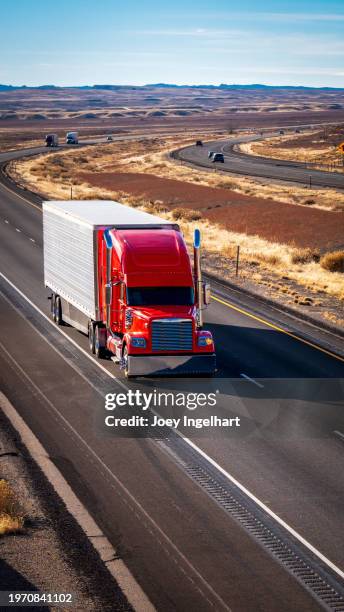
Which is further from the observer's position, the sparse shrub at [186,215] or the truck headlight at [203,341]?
the sparse shrub at [186,215]

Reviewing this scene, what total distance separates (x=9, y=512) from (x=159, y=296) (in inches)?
369

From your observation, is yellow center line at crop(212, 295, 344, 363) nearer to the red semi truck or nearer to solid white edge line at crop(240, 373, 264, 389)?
solid white edge line at crop(240, 373, 264, 389)

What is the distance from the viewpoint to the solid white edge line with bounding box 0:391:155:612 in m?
11.8

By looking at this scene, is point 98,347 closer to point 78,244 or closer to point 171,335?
point 171,335

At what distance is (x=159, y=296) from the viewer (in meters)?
22.3

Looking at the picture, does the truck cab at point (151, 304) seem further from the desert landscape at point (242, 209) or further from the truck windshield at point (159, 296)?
the desert landscape at point (242, 209)

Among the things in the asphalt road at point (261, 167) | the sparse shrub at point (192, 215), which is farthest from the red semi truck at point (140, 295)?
the asphalt road at point (261, 167)

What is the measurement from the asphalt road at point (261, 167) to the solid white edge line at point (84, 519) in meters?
63.2

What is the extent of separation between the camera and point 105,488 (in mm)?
15617

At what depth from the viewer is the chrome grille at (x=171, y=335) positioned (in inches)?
849

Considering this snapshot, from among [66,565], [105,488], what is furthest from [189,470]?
[66,565]

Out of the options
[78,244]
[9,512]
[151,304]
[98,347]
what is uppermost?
[78,244]

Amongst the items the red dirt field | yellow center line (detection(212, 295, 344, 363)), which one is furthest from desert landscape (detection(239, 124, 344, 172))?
yellow center line (detection(212, 295, 344, 363))

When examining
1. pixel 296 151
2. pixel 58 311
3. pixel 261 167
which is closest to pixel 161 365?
pixel 58 311
